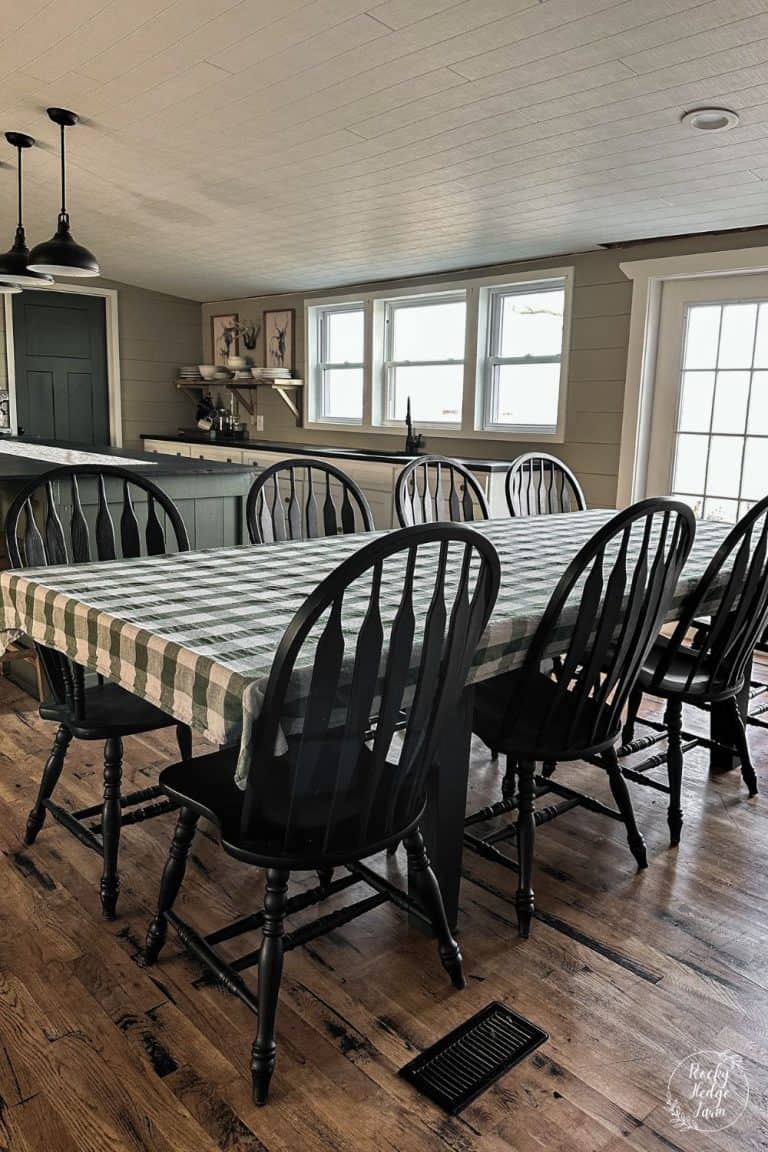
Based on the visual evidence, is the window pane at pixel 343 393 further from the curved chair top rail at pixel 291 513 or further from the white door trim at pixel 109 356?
the curved chair top rail at pixel 291 513

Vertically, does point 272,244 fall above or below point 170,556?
above

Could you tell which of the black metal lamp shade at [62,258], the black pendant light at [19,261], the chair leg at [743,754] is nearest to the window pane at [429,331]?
the black pendant light at [19,261]

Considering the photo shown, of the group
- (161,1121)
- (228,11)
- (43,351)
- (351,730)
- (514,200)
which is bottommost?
(161,1121)

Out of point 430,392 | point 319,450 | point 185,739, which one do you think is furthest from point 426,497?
point 319,450

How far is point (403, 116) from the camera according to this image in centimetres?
315

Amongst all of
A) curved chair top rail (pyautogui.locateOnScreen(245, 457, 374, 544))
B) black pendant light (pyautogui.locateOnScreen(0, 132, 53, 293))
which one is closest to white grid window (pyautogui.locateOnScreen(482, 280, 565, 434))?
curved chair top rail (pyautogui.locateOnScreen(245, 457, 374, 544))

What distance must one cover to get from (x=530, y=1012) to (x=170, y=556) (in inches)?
53.1

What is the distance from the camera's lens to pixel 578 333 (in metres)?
4.47

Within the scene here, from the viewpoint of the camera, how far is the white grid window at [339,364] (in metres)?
5.98

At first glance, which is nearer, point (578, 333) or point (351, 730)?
point (351, 730)

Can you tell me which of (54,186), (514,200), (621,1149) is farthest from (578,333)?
(621,1149)

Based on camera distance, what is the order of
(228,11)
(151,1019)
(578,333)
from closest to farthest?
(151,1019)
(228,11)
(578,333)

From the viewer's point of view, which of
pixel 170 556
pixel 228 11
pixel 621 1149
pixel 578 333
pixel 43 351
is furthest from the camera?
pixel 43 351

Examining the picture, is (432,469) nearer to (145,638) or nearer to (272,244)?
(272,244)
